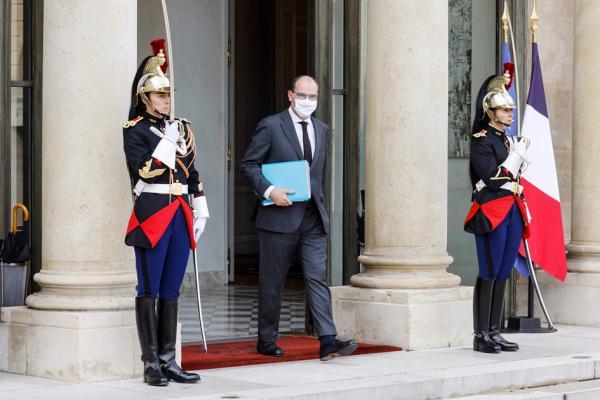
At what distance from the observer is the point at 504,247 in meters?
10.4

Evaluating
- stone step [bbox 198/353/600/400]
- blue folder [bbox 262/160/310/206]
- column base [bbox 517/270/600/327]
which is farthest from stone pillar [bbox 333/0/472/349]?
column base [bbox 517/270/600/327]

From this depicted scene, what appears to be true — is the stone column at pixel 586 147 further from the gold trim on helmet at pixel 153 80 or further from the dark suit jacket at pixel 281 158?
the gold trim on helmet at pixel 153 80

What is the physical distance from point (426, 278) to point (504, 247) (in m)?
0.69

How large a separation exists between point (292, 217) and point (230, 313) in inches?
148

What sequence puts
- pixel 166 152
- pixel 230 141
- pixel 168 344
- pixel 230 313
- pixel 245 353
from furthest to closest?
pixel 230 141 < pixel 230 313 < pixel 245 353 < pixel 168 344 < pixel 166 152

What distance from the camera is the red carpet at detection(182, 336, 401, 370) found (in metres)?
9.59

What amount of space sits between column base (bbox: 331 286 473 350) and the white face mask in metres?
1.68

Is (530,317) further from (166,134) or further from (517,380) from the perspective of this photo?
(166,134)

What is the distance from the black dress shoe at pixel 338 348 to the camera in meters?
9.72

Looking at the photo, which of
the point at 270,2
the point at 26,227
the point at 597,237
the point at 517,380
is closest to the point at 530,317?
the point at 597,237


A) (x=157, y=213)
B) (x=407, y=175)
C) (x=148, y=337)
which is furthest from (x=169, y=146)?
(x=407, y=175)

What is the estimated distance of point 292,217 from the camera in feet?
32.4

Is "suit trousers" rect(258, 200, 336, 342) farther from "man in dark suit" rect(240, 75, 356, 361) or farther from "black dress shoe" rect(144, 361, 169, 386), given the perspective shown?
"black dress shoe" rect(144, 361, 169, 386)

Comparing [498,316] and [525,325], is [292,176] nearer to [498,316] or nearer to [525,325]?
[498,316]
